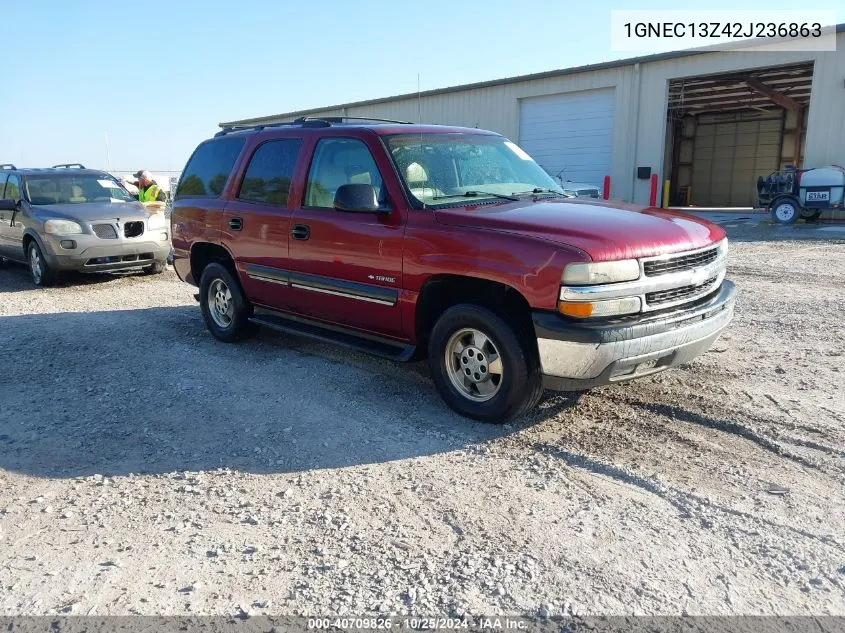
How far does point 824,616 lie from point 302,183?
4.39 meters

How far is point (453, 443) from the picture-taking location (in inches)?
159

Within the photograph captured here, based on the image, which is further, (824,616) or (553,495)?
(553,495)

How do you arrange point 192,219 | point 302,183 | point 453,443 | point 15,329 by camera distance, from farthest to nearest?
point 15,329
point 192,219
point 302,183
point 453,443

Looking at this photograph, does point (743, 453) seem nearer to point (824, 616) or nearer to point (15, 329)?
point (824, 616)

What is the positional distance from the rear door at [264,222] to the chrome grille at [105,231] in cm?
483

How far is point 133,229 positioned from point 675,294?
29.0ft

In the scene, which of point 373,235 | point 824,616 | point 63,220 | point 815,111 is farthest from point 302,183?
point 815,111

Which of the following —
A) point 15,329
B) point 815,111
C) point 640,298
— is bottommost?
point 15,329

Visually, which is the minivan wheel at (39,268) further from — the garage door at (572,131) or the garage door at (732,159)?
the garage door at (732,159)

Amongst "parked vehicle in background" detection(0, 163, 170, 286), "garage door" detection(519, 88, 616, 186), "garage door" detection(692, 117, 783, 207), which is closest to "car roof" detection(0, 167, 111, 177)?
"parked vehicle in background" detection(0, 163, 170, 286)

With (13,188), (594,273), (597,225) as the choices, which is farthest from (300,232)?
(13,188)

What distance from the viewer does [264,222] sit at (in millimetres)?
5629

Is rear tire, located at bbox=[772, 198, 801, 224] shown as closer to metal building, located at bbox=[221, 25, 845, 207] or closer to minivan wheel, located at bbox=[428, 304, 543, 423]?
metal building, located at bbox=[221, 25, 845, 207]

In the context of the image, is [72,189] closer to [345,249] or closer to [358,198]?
[345,249]
